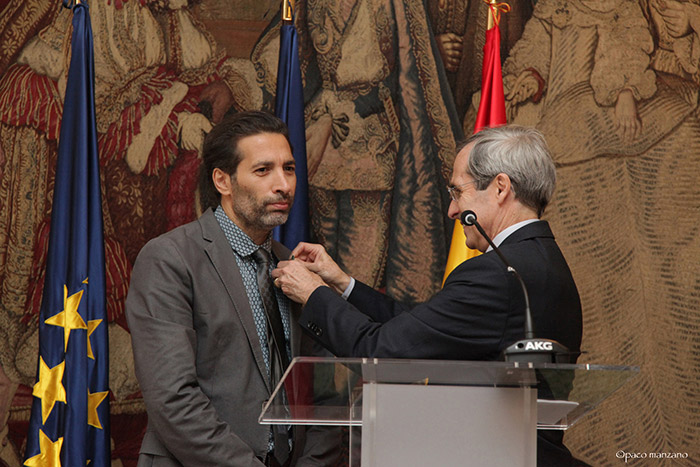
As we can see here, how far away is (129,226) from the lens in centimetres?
464

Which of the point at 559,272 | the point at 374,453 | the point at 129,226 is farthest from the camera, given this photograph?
the point at 129,226

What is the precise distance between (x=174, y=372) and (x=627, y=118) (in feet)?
10.9

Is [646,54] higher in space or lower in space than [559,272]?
higher

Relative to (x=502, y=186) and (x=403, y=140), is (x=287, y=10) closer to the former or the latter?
(x=403, y=140)

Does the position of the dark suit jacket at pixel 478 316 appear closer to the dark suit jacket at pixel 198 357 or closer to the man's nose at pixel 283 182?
the dark suit jacket at pixel 198 357

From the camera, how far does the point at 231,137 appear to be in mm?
3541

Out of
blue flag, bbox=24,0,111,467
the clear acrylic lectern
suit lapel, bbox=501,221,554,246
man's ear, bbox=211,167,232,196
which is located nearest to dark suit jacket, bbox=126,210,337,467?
man's ear, bbox=211,167,232,196

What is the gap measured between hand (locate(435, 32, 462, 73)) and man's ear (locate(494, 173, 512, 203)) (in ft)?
7.11

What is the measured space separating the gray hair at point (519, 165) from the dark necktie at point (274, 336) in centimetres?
101

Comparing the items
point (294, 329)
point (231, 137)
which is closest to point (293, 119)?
point (231, 137)

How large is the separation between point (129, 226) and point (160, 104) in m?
0.76

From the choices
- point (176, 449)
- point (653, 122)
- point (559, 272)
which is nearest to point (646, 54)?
point (653, 122)

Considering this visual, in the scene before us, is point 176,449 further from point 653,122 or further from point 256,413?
point 653,122

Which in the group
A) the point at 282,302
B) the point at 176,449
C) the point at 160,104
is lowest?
the point at 176,449
